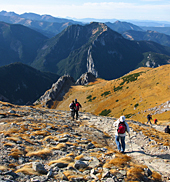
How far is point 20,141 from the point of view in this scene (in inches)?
452

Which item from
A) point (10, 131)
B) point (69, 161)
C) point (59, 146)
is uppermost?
point (10, 131)

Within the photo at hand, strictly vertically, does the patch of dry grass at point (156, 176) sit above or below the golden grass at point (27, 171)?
below

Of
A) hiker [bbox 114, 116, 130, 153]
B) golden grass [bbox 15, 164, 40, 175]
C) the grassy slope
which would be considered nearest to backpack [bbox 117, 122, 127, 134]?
hiker [bbox 114, 116, 130, 153]

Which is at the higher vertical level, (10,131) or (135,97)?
(135,97)

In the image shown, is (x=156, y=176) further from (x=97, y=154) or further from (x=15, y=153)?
(x=15, y=153)

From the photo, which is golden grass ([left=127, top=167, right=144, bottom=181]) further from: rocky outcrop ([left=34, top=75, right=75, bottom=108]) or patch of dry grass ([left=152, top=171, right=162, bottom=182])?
rocky outcrop ([left=34, top=75, right=75, bottom=108])

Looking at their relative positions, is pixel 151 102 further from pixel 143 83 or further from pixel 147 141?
pixel 147 141

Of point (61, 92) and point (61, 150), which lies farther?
point (61, 92)

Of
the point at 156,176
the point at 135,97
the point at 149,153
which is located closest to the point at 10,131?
the point at 156,176

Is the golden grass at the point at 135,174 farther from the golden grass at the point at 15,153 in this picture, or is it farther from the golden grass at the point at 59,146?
the golden grass at the point at 15,153

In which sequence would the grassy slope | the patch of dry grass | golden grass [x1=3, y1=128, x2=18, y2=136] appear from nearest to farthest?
the patch of dry grass → golden grass [x1=3, y1=128, x2=18, y2=136] → the grassy slope

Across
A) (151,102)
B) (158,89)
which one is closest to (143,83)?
(158,89)

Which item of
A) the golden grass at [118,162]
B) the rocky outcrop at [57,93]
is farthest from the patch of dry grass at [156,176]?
the rocky outcrop at [57,93]

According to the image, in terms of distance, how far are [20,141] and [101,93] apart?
9173 centimetres
